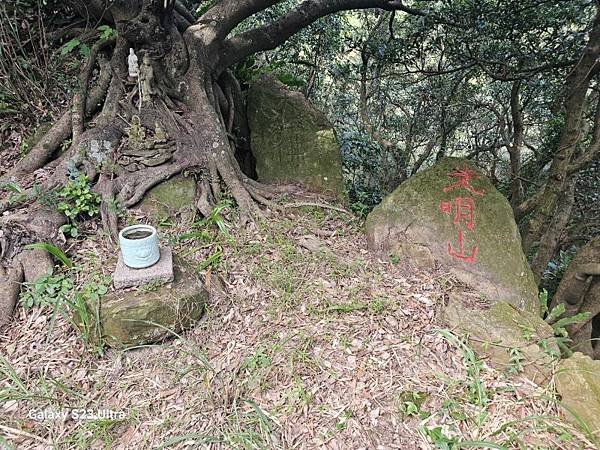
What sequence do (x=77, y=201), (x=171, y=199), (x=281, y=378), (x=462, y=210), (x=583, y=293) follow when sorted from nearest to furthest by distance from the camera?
(x=281, y=378)
(x=77, y=201)
(x=462, y=210)
(x=171, y=199)
(x=583, y=293)

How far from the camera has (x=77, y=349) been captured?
8.59ft

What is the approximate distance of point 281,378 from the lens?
249cm

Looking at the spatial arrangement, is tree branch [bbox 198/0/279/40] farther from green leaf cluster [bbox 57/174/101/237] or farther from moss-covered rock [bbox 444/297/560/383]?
moss-covered rock [bbox 444/297/560/383]

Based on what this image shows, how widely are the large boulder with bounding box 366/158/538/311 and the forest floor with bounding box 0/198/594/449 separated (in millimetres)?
282

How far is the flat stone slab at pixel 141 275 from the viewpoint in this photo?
2.66 meters

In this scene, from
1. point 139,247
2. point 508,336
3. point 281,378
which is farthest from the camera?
point 508,336

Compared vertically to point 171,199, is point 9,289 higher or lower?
lower

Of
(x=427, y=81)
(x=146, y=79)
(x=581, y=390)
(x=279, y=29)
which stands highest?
(x=427, y=81)

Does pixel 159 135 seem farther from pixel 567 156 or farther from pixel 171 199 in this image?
pixel 567 156

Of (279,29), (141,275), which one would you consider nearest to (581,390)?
(141,275)

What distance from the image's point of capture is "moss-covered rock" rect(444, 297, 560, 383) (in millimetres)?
2615

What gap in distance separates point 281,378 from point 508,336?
1.61 m

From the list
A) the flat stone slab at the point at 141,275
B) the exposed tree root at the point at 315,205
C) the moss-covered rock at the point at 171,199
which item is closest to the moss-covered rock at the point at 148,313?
the flat stone slab at the point at 141,275

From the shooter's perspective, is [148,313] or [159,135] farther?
[159,135]
